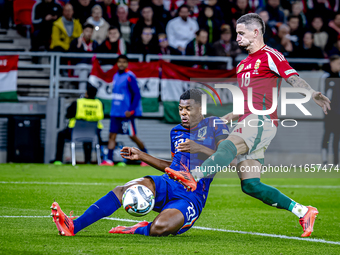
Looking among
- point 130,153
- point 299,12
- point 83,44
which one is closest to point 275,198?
point 130,153

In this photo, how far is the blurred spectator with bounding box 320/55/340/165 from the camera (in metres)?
14.0

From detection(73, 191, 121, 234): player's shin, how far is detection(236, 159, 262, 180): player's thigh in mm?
1219

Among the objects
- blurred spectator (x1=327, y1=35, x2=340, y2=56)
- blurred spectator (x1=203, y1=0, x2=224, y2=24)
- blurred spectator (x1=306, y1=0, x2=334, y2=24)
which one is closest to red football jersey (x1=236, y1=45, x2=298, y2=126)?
blurred spectator (x1=203, y1=0, x2=224, y2=24)

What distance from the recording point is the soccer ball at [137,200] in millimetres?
4305

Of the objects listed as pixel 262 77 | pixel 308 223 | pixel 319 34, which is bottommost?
pixel 308 223

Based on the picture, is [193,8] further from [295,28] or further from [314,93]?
[314,93]

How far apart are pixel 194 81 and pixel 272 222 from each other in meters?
8.47

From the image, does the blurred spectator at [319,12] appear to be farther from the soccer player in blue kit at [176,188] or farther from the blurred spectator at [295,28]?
the soccer player in blue kit at [176,188]

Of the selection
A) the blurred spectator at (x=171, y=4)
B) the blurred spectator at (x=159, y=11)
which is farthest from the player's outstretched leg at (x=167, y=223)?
the blurred spectator at (x=171, y=4)

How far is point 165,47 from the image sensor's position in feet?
48.6

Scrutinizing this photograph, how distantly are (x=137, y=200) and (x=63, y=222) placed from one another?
23.8 inches

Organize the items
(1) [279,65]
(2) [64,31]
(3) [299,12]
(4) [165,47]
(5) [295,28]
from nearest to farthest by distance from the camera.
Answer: (1) [279,65]
(2) [64,31]
(4) [165,47]
(5) [295,28]
(3) [299,12]

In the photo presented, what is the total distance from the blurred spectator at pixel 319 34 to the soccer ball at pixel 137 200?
1313cm

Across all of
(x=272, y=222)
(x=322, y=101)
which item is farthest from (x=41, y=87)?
(x=322, y=101)
